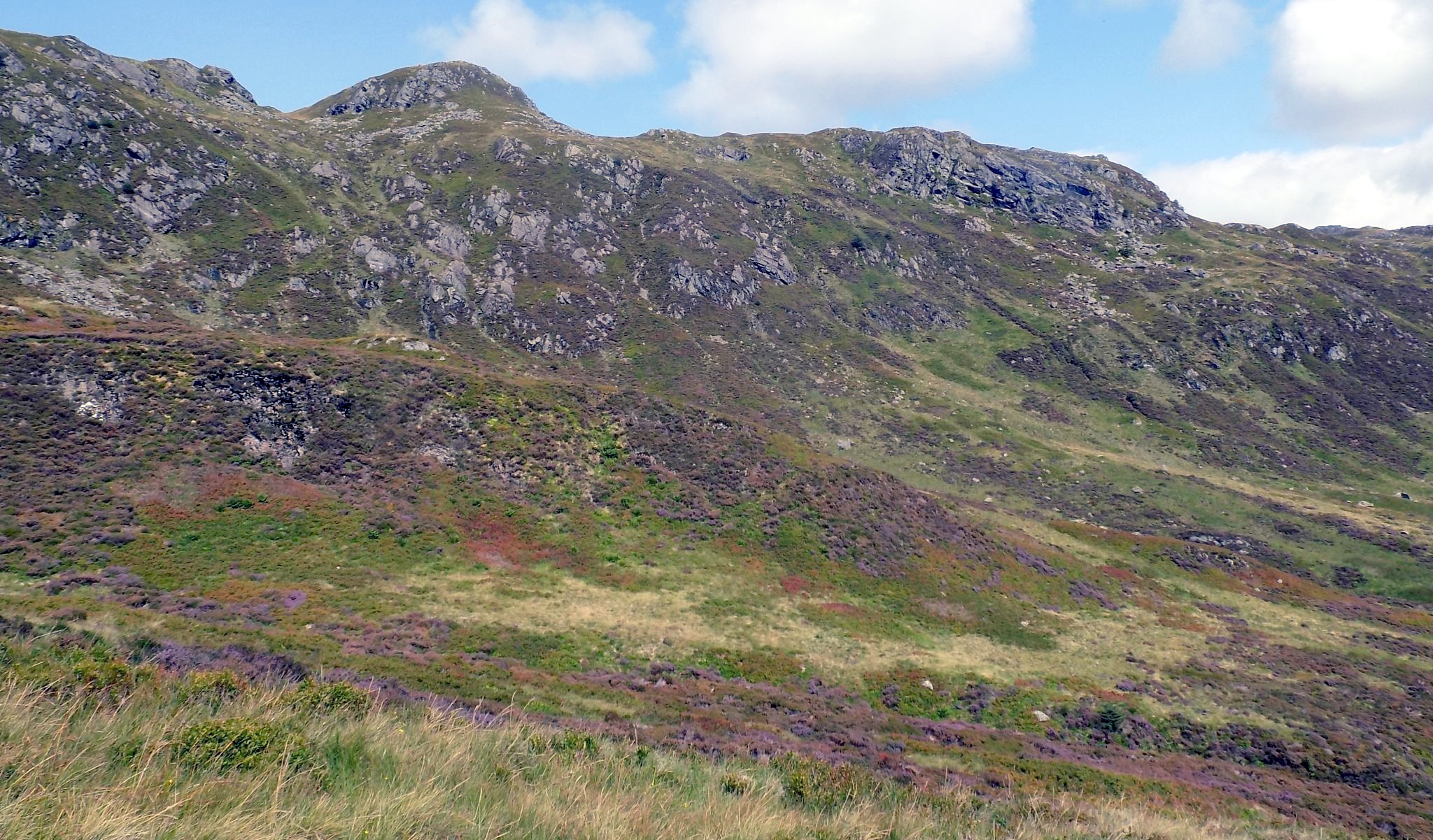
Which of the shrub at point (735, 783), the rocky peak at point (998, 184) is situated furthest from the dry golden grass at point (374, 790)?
the rocky peak at point (998, 184)

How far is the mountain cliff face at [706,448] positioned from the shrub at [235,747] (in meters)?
11.6

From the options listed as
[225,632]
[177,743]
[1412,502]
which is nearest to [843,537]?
[225,632]

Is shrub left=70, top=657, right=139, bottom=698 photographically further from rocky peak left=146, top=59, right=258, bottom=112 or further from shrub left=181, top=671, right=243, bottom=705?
rocky peak left=146, top=59, right=258, bottom=112

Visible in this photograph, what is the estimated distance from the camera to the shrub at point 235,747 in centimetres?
542

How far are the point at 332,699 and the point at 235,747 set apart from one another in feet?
9.56

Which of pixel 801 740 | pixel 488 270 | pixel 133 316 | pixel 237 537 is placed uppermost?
pixel 488 270

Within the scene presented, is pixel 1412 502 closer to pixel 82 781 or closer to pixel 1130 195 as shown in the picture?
pixel 82 781

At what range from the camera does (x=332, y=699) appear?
27.6ft

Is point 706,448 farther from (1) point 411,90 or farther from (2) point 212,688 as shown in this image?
(1) point 411,90

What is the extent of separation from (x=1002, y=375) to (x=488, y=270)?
7892 centimetres

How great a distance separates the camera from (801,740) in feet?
60.1

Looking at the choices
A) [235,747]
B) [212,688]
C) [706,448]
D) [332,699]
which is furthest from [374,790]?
[706,448]

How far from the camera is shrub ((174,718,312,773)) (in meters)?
5.42

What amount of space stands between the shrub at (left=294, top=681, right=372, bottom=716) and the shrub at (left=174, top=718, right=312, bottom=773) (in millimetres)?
1777
